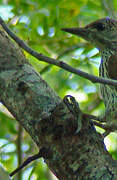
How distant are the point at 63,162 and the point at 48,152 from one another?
8cm

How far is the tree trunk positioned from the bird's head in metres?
1.18

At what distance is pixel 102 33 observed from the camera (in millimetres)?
3156

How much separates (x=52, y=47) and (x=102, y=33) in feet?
3.14

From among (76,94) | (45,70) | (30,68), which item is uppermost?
(30,68)

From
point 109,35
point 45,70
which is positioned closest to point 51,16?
point 45,70

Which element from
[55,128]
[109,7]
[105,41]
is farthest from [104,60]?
[55,128]

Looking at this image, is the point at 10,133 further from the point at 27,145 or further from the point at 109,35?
the point at 109,35

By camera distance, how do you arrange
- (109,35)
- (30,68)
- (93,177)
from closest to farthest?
(93,177) < (30,68) < (109,35)

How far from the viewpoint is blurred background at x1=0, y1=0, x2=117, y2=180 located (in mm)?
3535

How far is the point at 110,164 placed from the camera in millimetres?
1647

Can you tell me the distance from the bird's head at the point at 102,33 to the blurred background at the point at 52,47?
29 centimetres

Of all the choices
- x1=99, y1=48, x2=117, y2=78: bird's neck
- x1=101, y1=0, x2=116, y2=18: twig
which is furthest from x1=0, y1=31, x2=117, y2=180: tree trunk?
x1=101, y1=0, x2=116, y2=18: twig

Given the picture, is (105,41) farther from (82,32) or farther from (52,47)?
(52,47)

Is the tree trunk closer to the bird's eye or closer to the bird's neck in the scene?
the bird's neck
